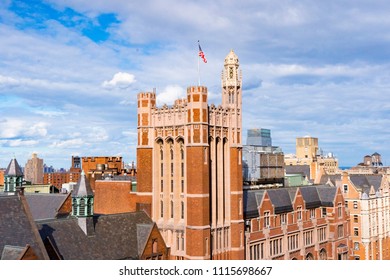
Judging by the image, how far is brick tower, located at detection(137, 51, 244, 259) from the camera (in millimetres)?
53031

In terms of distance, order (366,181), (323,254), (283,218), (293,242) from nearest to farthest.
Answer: (283,218), (293,242), (323,254), (366,181)

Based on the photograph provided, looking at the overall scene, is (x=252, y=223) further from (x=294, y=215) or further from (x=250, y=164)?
(x=250, y=164)

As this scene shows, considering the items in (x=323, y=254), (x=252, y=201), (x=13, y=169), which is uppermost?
(x=13, y=169)

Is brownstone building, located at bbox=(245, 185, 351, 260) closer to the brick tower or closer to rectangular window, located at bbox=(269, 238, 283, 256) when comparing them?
rectangular window, located at bbox=(269, 238, 283, 256)

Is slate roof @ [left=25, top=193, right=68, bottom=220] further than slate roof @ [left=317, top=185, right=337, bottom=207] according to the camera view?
No

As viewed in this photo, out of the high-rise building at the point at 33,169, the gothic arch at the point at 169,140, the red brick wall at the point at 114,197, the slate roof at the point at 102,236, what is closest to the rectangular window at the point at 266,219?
the slate roof at the point at 102,236

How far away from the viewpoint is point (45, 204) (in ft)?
233

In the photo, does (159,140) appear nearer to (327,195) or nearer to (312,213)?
(312,213)

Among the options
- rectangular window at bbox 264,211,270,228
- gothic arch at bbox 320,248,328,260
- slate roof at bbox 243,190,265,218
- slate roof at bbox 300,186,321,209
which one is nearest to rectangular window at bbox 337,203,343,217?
slate roof at bbox 300,186,321,209

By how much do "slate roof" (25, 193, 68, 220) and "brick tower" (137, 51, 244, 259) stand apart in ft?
55.5

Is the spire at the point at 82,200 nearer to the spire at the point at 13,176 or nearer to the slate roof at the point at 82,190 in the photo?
the slate roof at the point at 82,190

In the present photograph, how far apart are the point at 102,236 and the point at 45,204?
23.8 m

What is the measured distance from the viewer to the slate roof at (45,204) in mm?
69375

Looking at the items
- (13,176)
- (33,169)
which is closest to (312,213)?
(13,176)
